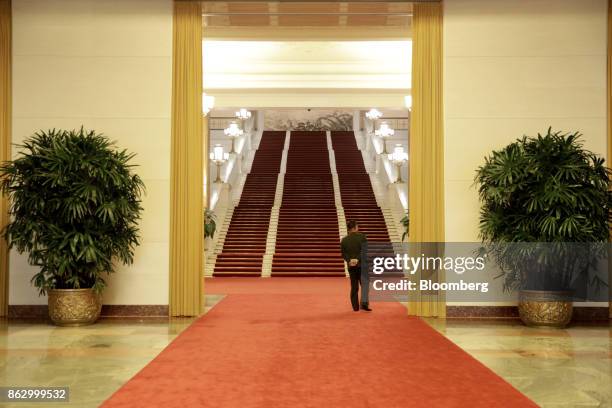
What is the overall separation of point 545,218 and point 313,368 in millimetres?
3515

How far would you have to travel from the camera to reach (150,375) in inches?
203

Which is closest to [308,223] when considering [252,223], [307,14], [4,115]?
[252,223]

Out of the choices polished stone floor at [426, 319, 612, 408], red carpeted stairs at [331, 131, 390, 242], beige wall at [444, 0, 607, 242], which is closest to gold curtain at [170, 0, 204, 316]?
polished stone floor at [426, 319, 612, 408]

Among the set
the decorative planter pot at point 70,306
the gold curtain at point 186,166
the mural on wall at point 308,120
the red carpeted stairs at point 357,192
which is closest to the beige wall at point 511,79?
the gold curtain at point 186,166

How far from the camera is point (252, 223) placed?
19578 mm

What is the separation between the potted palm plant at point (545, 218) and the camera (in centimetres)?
747

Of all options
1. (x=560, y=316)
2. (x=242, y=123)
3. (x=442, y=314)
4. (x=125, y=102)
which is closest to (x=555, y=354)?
(x=560, y=316)

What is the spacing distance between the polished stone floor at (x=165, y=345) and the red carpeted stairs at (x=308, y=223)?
8364mm

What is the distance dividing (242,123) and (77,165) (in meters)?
22.6

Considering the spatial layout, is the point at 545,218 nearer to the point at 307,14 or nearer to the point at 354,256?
the point at 354,256

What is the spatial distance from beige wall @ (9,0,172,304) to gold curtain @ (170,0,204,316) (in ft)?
0.35

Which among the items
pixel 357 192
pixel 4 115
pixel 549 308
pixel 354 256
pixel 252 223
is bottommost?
pixel 549 308

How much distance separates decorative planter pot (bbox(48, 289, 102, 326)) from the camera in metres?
7.70

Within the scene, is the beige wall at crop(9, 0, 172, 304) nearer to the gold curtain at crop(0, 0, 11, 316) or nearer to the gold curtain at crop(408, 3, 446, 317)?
the gold curtain at crop(0, 0, 11, 316)
